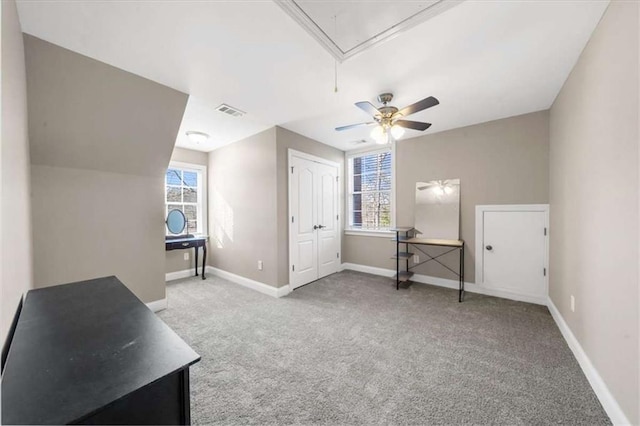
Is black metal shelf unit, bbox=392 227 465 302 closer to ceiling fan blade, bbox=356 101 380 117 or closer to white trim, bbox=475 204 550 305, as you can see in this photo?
white trim, bbox=475 204 550 305

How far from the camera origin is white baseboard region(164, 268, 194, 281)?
14.2 ft

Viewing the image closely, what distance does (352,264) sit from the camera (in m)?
4.94

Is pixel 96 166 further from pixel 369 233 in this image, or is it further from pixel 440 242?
pixel 440 242

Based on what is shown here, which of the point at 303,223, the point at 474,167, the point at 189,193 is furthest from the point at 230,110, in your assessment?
the point at 474,167

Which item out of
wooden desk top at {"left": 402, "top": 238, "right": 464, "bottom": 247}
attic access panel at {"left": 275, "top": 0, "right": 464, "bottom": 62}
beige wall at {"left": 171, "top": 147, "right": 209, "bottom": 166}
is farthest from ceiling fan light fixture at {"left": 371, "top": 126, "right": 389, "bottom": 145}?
beige wall at {"left": 171, "top": 147, "right": 209, "bottom": 166}

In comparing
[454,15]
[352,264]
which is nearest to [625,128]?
[454,15]

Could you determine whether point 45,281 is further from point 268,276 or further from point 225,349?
point 268,276

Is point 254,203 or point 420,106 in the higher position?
point 420,106

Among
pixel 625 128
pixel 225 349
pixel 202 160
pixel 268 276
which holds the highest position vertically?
pixel 202 160

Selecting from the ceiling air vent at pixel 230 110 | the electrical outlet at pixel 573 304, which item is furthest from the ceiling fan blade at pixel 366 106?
the electrical outlet at pixel 573 304

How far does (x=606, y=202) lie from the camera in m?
1.59

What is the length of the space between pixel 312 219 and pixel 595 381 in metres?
3.40

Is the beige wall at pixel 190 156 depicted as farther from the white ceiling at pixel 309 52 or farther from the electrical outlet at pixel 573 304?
the electrical outlet at pixel 573 304

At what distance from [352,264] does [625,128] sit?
400 cm
